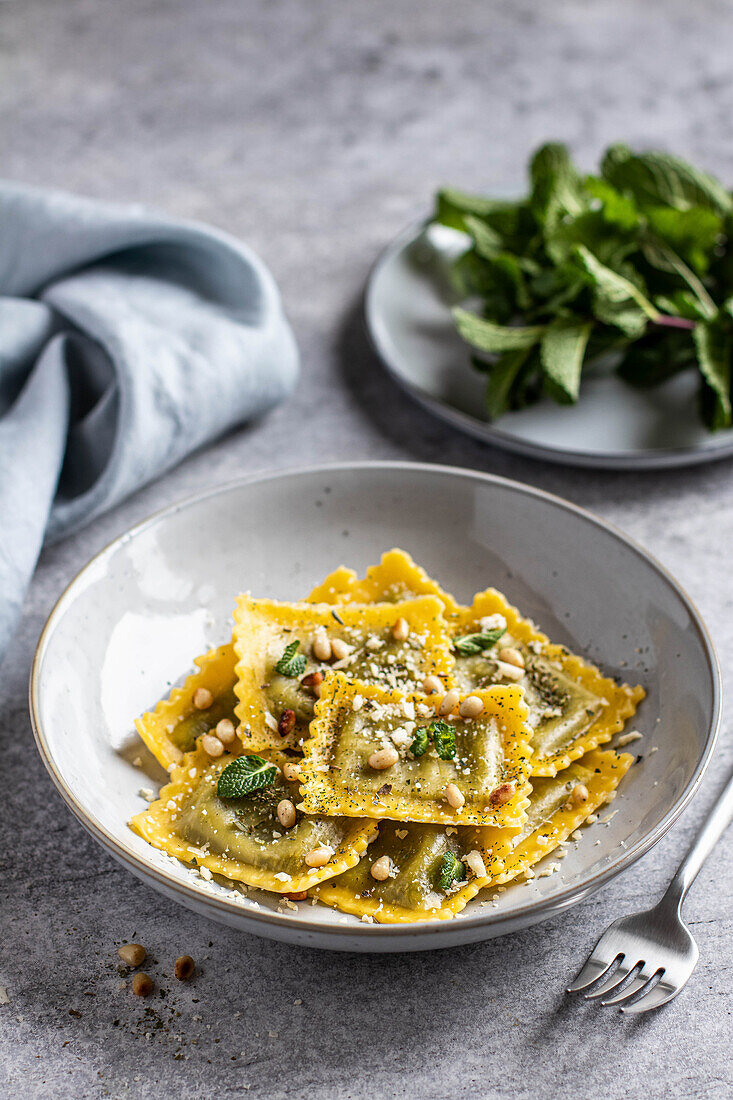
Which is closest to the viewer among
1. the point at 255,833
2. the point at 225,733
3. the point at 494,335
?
the point at 255,833

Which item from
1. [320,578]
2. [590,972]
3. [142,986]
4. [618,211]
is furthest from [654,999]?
[618,211]

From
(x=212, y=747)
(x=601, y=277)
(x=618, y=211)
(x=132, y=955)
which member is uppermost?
(x=618, y=211)

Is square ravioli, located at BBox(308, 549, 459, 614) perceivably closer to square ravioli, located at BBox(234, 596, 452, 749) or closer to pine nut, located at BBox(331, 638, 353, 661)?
square ravioli, located at BBox(234, 596, 452, 749)

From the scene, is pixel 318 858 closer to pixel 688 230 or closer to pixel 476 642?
pixel 476 642

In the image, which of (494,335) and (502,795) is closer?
(502,795)

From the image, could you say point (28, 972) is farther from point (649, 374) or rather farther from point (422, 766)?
point (649, 374)

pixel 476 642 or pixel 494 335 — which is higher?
pixel 494 335

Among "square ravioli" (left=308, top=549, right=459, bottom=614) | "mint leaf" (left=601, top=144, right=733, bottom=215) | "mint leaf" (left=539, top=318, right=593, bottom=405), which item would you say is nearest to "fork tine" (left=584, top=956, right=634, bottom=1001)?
"square ravioli" (left=308, top=549, right=459, bottom=614)
